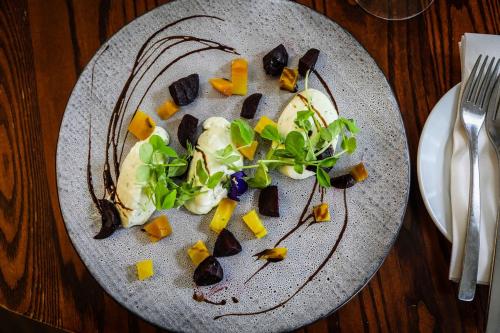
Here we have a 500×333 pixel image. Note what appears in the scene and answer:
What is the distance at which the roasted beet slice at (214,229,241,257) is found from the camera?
125cm

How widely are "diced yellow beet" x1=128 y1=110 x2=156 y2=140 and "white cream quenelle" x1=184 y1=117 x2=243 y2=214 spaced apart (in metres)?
0.13

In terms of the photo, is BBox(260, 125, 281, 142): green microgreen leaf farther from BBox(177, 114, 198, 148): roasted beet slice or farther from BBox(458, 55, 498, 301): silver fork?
BBox(458, 55, 498, 301): silver fork

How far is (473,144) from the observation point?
126 centimetres

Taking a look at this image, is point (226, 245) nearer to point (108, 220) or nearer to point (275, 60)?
point (108, 220)

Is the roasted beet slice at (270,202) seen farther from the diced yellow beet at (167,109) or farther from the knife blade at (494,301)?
the knife blade at (494,301)

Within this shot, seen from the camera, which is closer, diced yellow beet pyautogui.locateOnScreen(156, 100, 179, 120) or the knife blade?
the knife blade

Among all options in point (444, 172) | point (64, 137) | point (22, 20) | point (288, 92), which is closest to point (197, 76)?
point (288, 92)

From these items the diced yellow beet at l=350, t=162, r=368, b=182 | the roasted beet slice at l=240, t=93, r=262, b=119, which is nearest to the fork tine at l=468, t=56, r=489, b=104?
the diced yellow beet at l=350, t=162, r=368, b=182

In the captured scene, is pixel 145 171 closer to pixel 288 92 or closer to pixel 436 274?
pixel 288 92

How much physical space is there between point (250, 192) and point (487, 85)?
0.62m

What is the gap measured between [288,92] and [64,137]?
1.87 feet

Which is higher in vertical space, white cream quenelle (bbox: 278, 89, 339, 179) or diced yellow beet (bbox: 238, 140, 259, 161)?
white cream quenelle (bbox: 278, 89, 339, 179)

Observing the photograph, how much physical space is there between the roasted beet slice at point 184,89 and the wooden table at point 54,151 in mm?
270

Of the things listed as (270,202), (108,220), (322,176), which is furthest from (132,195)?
(322,176)
